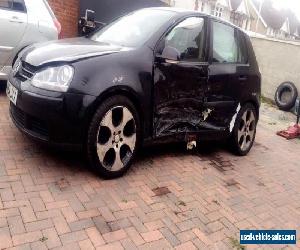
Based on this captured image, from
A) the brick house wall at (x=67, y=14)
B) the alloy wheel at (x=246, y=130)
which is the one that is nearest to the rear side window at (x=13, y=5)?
the brick house wall at (x=67, y=14)

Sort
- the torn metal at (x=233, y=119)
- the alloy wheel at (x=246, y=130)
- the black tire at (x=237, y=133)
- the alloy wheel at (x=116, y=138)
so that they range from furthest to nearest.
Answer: the alloy wheel at (x=246, y=130) → the black tire at (x=237, y=133) → the torn metal at (x=233, y=119) → the alloy wheel at (x=116, y=138)

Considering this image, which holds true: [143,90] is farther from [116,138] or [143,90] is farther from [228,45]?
[228,45]

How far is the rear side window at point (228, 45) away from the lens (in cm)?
504

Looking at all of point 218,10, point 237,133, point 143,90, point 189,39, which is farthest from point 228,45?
point 218,10

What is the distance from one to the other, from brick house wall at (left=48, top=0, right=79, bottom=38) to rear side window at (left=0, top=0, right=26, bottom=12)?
333 centimetres

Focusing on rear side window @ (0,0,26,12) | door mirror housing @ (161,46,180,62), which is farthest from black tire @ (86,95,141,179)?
rear side window @ (0,0,26,12)

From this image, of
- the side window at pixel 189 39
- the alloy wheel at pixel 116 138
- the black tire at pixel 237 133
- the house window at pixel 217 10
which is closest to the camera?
the alloy wheel at pixel 116 138

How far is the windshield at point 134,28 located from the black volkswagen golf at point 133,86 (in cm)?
1

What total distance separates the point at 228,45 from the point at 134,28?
1.52m

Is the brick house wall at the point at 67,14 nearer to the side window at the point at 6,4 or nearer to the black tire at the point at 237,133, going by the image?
the side window at the point at 6,4

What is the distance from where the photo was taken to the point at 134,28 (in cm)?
462

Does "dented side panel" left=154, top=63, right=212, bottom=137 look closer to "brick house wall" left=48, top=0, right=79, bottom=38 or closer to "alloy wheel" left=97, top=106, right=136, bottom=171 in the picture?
"alloy wheel" left=97, top=106, right=136, bottom=171

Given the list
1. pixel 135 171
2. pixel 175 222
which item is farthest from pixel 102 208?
pixel 135 171

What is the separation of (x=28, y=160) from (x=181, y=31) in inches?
92.6
